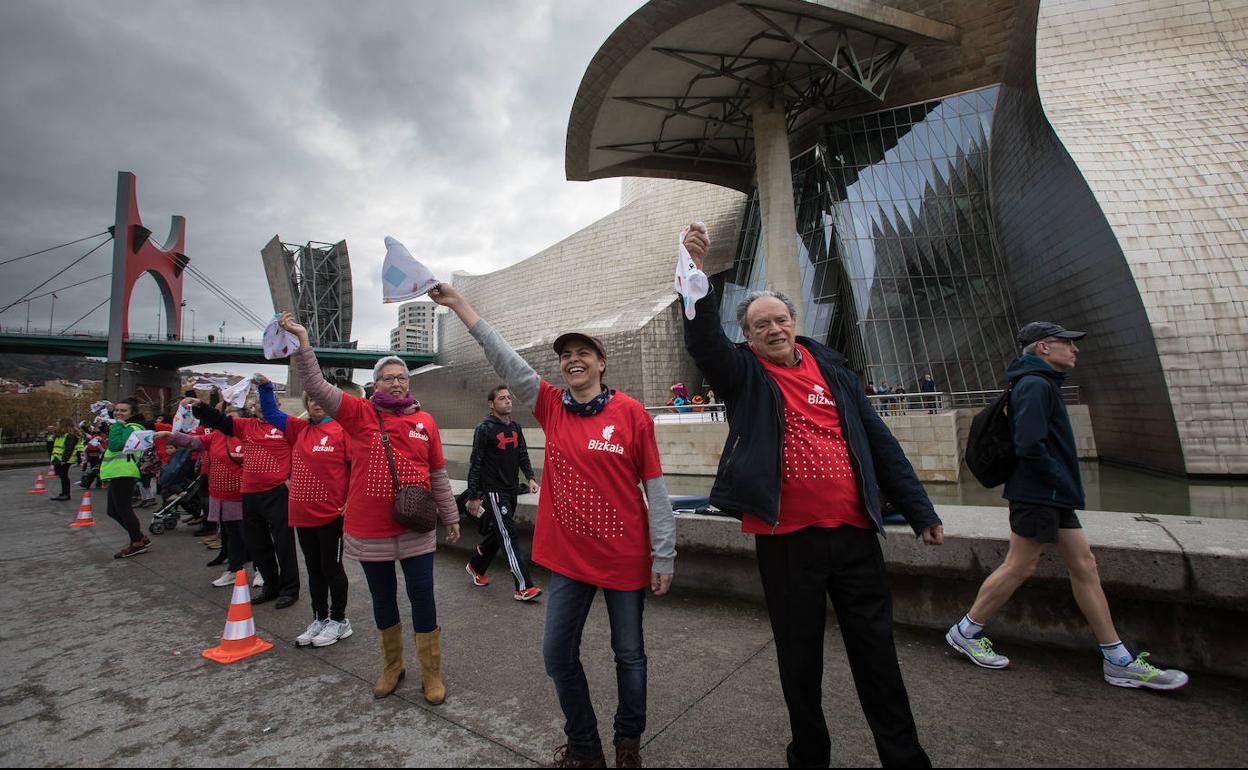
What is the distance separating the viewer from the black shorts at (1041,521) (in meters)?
2.44

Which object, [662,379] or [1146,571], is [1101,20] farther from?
[1146,571]

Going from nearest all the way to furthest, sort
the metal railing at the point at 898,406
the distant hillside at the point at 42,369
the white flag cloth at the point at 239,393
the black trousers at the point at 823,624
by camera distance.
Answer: the black trousers at the point at 823,624 < the white flag cloth at the point at 239,393 < the metal railing at the point at 898,406 < the distant hillside at the point at 42,369

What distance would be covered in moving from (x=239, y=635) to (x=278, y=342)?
183 cm

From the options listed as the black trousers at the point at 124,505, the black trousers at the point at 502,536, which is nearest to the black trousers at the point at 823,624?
the black trousers at the point at 502,536

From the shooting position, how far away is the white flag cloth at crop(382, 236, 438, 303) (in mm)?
2447

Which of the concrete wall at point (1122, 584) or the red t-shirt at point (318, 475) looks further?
the red t-shirt at point (318, 475)

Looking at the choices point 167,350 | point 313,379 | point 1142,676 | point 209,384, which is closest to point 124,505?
point 209,384

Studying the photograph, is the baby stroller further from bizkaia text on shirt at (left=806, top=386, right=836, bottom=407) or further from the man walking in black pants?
bizkaia text on shirt at (left=806, top=386, right=836, bottom=407)

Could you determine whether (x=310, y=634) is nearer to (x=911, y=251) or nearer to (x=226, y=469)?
(x=226, y=469)

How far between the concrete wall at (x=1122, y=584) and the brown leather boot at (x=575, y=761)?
1.81 m

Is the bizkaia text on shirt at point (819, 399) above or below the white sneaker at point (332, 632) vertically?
above

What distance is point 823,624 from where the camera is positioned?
1709mm

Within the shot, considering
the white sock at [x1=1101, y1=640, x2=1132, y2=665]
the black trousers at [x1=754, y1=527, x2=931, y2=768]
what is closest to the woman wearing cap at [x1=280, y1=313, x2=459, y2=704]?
the black trousers at [x1=754, y1=527, x2=931, y2=768]

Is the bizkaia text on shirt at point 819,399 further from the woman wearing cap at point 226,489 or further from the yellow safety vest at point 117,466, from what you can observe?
the yellow safety vest at point 117,466
